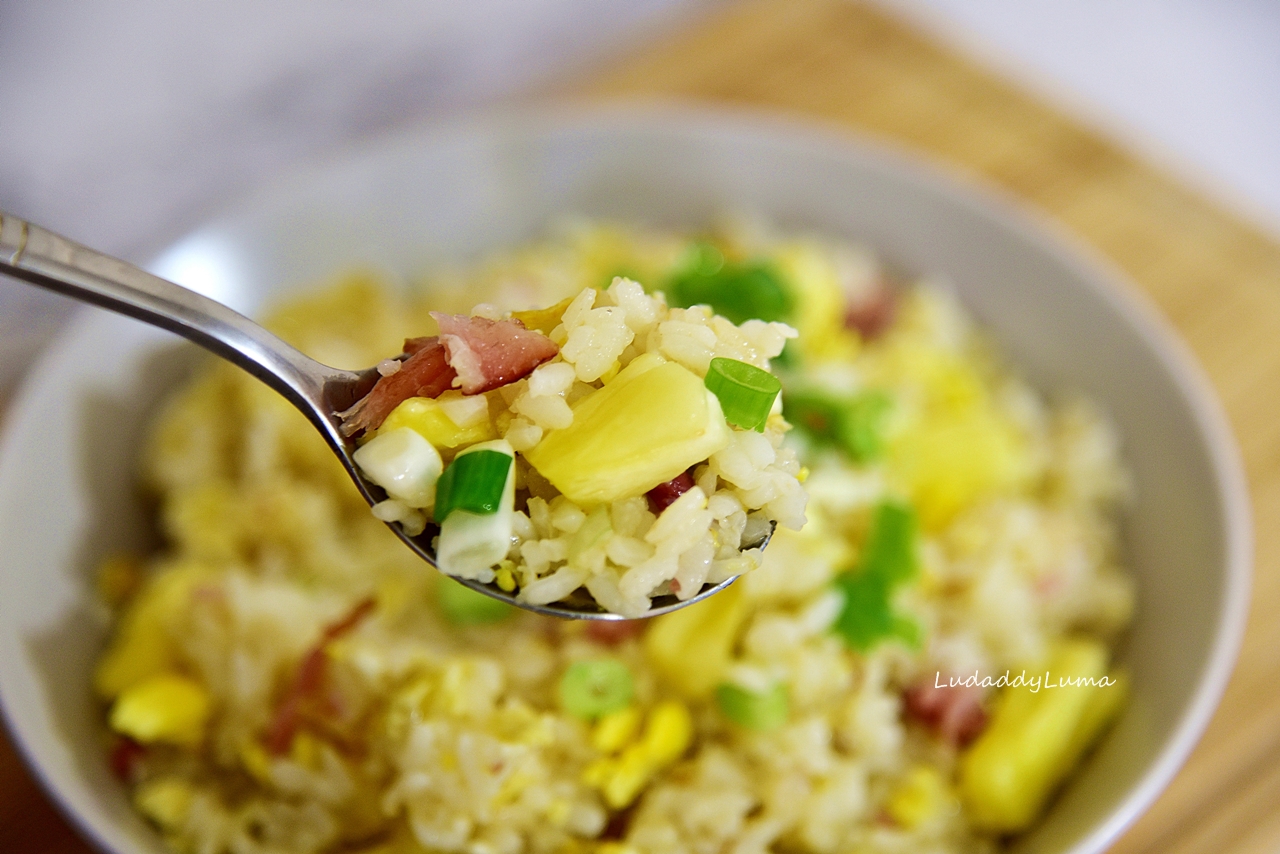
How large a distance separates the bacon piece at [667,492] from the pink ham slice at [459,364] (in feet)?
0.79

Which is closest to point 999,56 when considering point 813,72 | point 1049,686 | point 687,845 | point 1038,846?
point 813,72

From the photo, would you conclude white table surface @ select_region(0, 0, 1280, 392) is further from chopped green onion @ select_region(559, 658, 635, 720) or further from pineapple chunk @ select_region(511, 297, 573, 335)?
chopped green onion @ select_region(559, 658, 635, 720)

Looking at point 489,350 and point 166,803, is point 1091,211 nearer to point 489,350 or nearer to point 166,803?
point 489,350

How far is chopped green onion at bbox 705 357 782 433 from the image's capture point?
51.1 inches

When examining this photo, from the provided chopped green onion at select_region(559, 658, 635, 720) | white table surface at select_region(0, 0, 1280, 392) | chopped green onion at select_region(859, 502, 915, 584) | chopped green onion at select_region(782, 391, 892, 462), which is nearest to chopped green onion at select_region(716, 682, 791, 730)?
chopped green onion at select_region(559, 658, 635, 720)

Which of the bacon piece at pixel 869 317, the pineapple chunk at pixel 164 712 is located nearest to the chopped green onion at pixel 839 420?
the bacon piece at pixel 869 317

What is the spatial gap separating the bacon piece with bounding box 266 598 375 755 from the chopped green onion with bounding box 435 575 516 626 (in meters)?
0.17

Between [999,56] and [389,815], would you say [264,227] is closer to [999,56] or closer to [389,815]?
[389,815]

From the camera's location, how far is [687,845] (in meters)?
1.65

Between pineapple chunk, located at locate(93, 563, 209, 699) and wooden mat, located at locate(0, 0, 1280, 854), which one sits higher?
wooden mat, located at locate(0, 0, 1280, 854)

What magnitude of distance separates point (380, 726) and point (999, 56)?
9.38ft

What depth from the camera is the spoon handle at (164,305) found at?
46.2 inches

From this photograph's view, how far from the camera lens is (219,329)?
1.32m

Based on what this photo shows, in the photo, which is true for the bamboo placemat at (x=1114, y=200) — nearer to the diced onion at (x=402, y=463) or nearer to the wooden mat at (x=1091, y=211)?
the wooden mat at (x=1091, y=211)
